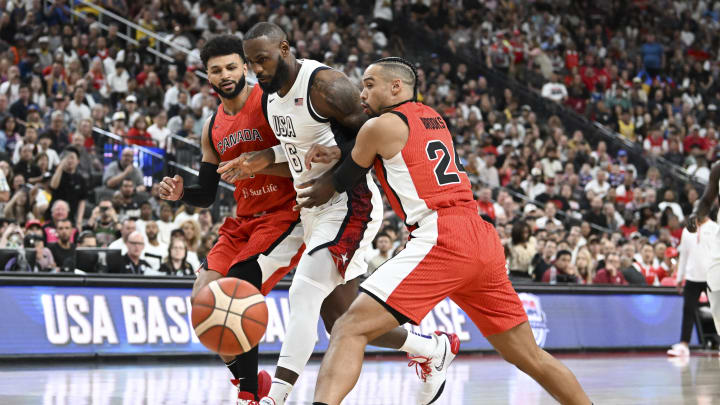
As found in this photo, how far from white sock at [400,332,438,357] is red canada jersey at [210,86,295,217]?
1243 millimetres

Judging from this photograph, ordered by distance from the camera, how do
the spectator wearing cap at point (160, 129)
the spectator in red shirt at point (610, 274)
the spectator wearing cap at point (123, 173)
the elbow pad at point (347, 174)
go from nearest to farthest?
1. the elbow pad at point (347, 174)
2. the spectator wearing cap at point (123, 173)
3. the spectator in red shirt at point (610, 274)
4. the spectator wearing cap at point (160, 129)

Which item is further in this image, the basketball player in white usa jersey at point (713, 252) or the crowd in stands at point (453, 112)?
the crowd in stands at point (453, 112)

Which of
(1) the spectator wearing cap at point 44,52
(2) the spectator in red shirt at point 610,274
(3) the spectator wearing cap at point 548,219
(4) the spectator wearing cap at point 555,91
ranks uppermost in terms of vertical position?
(4) the spectator wearing cap at point 555,91

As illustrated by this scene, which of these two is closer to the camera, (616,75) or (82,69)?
(82,69)

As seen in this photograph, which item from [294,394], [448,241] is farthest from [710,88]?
Answer: [448,241]

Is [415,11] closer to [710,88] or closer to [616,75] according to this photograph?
[616,75]

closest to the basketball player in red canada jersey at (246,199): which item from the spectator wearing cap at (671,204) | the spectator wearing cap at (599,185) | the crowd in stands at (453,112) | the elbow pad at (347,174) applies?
the elbow pad at (347,174)

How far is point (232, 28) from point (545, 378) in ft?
51.0

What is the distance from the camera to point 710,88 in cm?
2683

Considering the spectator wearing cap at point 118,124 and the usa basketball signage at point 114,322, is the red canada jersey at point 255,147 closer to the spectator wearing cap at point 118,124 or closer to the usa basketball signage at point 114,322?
the usa basketball signage at point 114,322

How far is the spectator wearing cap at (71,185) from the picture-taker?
13.6 meters

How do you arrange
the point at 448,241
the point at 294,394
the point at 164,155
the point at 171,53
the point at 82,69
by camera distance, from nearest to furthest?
the point at 448,241
the point at 294,394
the point at 164,155
the point at 82,69
the point at 171,53

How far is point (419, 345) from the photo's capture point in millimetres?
6613

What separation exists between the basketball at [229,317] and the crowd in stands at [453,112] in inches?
262
